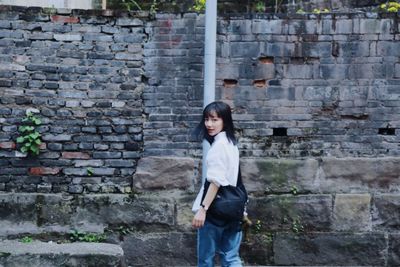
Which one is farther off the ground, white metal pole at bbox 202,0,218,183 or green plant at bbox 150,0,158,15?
green plant at bbox 150,0,158,15

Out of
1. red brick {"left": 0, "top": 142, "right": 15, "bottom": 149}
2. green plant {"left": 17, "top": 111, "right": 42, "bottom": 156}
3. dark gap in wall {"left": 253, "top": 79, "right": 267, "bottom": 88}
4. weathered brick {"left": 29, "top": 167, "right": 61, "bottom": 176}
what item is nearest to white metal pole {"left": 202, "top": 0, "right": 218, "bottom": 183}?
dark gap in wall {"left": 253, "top": 79, "right": 267, "bottom": 88}

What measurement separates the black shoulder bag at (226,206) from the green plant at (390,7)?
290 cm

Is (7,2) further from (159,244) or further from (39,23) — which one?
(159,244)

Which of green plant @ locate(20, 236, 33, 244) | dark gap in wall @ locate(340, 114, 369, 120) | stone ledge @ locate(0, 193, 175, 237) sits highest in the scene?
dark gap in wall @ locate(340, 114, 369, 120)

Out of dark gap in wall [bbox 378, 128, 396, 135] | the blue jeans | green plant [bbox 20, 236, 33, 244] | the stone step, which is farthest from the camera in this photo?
dark gap in wall [bbox 378, 128, 396, 135]

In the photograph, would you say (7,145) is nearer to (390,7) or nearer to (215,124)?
(215,124)

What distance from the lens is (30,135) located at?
17.2 feet

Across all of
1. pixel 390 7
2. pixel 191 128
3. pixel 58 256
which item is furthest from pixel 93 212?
pixel 390 7

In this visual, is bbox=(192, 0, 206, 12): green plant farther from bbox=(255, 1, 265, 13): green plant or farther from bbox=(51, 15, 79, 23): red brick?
bbox=(51, 15, 79, 23): red brick

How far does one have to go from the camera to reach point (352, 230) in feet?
17.4

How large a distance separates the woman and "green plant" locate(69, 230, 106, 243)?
5.08 ft

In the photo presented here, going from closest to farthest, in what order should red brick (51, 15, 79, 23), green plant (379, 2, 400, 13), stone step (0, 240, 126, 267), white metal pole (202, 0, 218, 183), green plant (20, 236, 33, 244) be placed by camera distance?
stone step (0, 240, 126, 267)
white metal pole (202, 0, 218, 183)
green plant (20, 236, 33, 244)
red brick (51, 15, 79, 23)
green plant (379, 2, 400, 13)

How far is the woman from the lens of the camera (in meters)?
3.87

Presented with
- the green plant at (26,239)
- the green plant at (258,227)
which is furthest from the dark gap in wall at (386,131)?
the green plant at (26,239)
